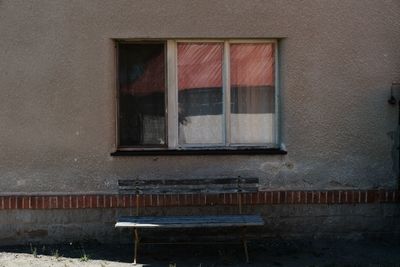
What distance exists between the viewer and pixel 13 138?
7.23m

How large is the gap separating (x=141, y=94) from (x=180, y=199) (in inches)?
57.0

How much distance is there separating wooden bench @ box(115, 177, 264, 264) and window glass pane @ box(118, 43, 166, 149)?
2.05ft

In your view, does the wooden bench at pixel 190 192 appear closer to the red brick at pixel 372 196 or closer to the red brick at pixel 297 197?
the red brick at pixel 297 197

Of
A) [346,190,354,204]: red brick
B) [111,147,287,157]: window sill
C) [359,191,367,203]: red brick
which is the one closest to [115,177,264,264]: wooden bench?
[111,147,287,157]: window sill

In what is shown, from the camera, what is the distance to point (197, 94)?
7.53 metres

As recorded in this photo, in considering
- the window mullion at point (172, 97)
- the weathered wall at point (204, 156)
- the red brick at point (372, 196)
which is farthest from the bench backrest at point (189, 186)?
the red brick at point (372, 196)

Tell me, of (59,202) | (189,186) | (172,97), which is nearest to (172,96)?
(172,97)

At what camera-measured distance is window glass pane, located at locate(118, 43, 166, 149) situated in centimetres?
745

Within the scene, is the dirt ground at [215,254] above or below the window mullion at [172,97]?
below

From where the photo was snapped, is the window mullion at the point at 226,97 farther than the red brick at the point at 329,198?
Yes

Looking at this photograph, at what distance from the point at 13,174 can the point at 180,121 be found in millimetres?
2215

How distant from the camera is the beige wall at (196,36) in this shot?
284 inches

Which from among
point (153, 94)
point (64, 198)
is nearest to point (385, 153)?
point (153, 94)

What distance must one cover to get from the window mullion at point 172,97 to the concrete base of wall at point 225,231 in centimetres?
93
